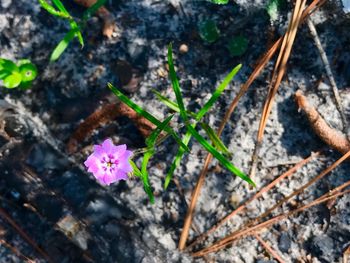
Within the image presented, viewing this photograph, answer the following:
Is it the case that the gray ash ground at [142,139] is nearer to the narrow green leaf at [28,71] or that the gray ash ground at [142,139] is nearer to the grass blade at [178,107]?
the narrow green leaf at [28,71]

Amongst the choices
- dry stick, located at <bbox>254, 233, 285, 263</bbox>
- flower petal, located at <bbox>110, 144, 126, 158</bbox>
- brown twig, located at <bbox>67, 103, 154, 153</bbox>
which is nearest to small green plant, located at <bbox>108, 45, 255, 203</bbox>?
flower petal, located at <bbox>110, 144, 126, 158</bbox>

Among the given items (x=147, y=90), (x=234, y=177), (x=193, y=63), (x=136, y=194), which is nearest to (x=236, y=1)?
(x=193, y=63)

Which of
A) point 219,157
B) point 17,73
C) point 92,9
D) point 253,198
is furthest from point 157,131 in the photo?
point 17,73

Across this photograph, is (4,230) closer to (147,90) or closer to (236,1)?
(147,90)

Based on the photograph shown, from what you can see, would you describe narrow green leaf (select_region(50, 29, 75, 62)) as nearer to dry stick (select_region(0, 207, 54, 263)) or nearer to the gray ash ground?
the gray ash ground

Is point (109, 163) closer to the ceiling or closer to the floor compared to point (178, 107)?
closer to the floor

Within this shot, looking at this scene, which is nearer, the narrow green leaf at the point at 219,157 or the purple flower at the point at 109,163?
the purple flower at the point at 109,163

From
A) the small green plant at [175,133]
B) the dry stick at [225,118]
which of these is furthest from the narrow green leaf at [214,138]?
the dry stick at [225,118]

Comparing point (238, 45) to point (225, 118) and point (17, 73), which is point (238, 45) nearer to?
point (225, 118)
